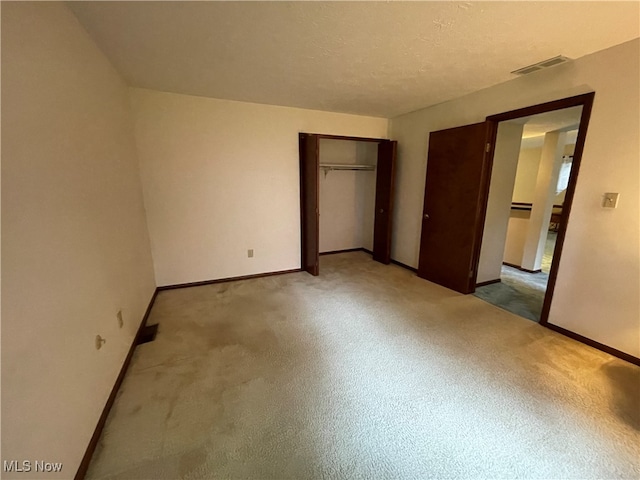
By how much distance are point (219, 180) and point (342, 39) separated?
2197 mm

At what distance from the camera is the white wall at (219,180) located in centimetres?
305

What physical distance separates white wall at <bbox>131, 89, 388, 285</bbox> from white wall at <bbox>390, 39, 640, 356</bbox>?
2522mm

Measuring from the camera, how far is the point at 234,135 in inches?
131

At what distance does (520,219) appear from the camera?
14.0ft

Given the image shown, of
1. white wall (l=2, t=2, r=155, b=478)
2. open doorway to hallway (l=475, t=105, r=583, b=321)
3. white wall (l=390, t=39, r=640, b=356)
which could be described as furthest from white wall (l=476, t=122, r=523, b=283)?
white wall (l=2, t=2, r=155, b=478)

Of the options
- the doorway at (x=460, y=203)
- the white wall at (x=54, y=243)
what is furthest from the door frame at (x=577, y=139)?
the white wall at (x=54, y=243)

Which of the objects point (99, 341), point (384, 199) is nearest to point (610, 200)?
point (384, 199)

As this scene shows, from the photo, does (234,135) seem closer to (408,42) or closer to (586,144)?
(408,42)

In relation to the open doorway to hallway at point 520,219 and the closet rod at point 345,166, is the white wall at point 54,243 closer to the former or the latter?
the closet rod at point 345,166

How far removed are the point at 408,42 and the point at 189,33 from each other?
1513 millimetres

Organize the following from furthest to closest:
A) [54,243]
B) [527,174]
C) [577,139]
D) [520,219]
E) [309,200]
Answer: [527,174] < [520,219] < [309,200] < [577,139] < [54,243]

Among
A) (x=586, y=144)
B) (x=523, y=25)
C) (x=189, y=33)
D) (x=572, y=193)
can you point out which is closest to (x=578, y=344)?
(x=572, y=193)

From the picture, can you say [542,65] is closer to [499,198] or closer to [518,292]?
[499,198]

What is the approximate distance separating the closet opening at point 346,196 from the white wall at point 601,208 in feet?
6.44
